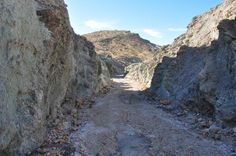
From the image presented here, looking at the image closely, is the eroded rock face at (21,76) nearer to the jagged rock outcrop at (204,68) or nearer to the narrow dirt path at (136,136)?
the narrow dirt path at (136,136)

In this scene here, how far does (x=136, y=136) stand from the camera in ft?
70.7

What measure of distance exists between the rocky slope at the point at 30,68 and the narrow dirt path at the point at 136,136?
99.5 inches

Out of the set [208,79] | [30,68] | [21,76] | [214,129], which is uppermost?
[30,68]

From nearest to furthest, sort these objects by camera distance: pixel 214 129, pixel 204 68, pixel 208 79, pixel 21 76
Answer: pixel 21 76
pixel 214 129
pixel 208 79
pixel 204 68

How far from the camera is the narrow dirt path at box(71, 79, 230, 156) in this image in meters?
19.1

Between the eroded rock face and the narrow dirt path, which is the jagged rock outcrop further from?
the eroded rock face

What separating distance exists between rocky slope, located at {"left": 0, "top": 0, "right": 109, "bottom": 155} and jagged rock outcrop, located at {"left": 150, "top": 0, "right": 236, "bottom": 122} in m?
9.85

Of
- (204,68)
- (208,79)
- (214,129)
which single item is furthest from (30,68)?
(204,68)

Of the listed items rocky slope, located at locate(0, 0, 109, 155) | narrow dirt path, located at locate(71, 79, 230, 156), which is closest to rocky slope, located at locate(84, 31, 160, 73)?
narrow dirt path, located at locate(71, 79, 230, 156)

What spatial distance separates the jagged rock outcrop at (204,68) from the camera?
24219mm

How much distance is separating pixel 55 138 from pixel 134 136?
14.8 feet

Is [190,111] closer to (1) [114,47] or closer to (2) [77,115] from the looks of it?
(2) [77,115]

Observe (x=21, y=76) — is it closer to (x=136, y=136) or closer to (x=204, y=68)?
(x=136, y=136)

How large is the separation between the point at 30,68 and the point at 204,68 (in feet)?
46.2
